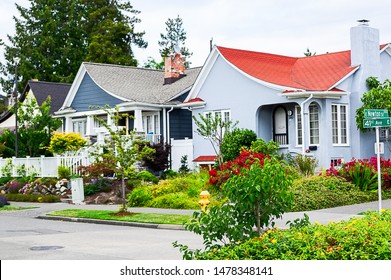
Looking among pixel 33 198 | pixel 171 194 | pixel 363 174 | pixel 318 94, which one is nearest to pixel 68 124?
pixel 33 198

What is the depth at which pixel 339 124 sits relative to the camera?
29.8m

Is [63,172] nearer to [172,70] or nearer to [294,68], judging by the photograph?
[172,70]

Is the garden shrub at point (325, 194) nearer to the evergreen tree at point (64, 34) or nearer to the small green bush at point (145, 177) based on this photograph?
the small green bush at point (145, 177)

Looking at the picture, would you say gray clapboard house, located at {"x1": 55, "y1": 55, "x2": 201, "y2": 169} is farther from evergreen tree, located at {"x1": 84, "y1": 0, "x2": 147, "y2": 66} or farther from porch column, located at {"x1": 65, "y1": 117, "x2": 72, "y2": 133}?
evergreen tree, located at {"x1": 84, "y1": 0, "x2": 147, "y2": 66}

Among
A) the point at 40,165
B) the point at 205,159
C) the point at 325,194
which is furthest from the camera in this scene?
the point at 40,165

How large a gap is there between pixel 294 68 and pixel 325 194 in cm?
1239

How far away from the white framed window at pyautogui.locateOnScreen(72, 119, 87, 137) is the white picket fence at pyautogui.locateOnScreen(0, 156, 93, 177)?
17.6 feet

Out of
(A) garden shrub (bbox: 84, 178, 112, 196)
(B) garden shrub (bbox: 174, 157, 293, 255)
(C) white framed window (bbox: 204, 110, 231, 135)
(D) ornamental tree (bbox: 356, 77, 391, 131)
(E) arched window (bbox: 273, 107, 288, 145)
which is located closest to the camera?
(B) garden shrub (bbox: 174, 157, 293, 255)

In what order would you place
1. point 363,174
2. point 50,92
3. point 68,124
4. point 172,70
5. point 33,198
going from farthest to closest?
point 50,92
point 172,70
point 68,124
point 33,198
point 363,174

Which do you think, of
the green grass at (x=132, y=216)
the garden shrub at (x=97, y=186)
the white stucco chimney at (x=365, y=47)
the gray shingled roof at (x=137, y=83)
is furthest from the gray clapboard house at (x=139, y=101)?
the green grass at (x=132, y=216)

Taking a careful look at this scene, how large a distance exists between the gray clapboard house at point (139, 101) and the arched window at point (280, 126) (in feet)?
16.0

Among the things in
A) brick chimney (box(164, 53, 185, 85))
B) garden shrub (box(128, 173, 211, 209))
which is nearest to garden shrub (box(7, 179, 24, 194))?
garden shrub (box(128, 173, 211, 209))

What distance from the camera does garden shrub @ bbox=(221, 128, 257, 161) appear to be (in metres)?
29.8

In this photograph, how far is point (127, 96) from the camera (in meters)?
36.2
